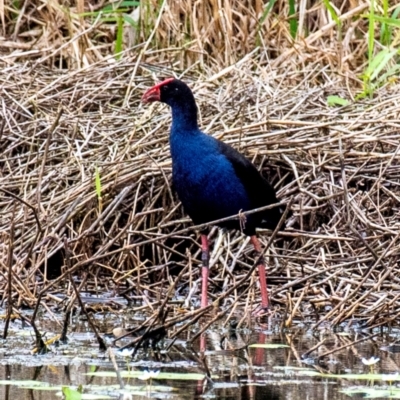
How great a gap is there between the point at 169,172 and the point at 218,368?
2.30 m

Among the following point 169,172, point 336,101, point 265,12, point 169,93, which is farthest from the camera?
point 265,12

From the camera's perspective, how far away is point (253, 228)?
580 cm

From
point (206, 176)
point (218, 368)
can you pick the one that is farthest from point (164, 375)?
point (206, 176)

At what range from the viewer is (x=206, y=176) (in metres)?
5.52

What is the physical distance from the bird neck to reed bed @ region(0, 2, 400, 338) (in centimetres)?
41

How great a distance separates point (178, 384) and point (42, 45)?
5060 mm

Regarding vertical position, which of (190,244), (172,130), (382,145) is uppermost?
(172,130)

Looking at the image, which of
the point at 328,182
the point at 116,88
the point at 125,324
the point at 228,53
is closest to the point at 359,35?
the point at 228,53

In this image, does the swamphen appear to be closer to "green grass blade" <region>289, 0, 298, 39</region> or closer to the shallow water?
the shallow water

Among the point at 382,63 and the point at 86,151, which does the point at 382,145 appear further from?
the point at 86,151

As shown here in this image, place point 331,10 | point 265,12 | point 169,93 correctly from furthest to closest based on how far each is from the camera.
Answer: point 265,12 < point 331,10 < point 169,93

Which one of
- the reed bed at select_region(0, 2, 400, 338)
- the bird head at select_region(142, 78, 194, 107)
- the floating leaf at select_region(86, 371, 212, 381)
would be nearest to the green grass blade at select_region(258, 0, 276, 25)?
the reed bed at select_region(0, 2, 400, 338)

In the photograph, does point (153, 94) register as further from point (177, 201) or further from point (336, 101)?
point (336, 101)

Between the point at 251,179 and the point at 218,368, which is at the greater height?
the point at 218,368
